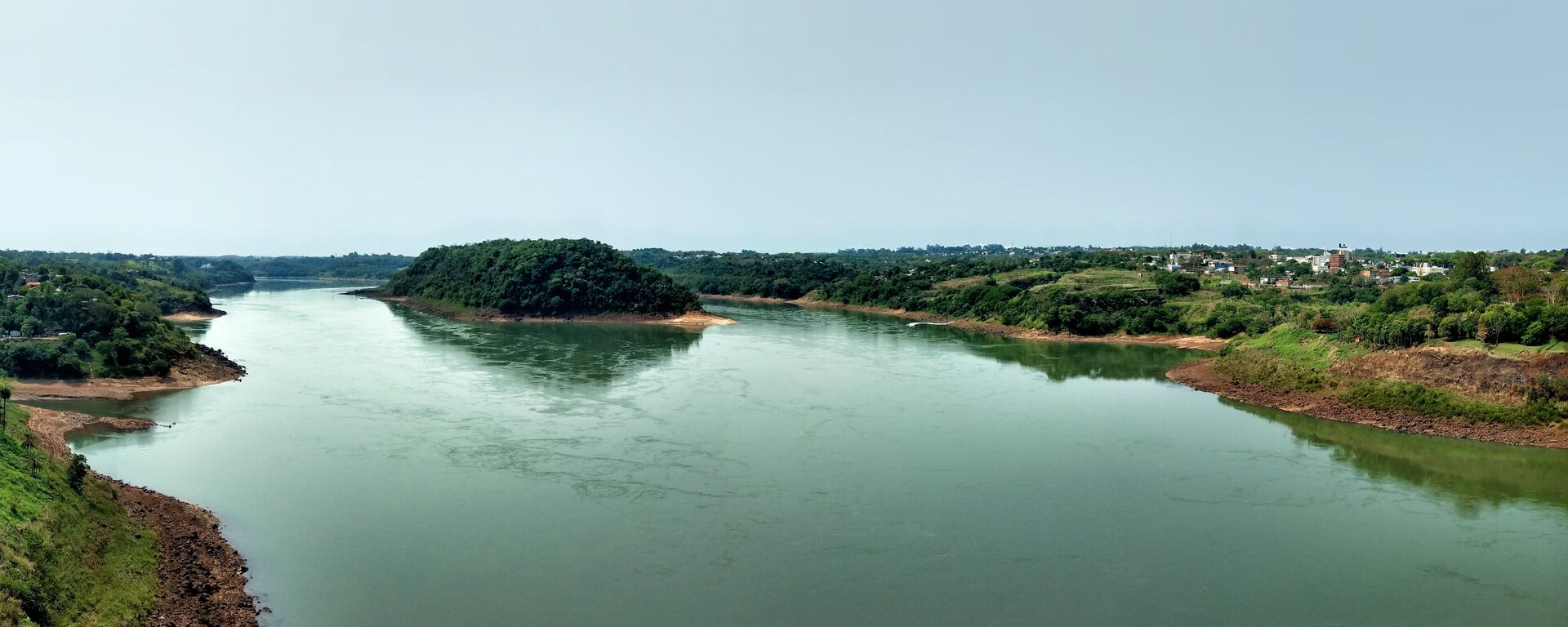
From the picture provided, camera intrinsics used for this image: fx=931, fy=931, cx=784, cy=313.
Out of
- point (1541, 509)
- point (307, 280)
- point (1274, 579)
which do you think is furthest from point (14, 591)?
point (307, 280)

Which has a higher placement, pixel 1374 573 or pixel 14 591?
pixel 14 591

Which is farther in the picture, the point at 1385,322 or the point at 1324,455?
the point at 1385,322

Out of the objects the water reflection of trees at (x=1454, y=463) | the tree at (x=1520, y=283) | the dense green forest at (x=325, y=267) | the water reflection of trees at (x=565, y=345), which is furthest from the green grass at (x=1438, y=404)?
the dense green forest at (x=325, y=267)

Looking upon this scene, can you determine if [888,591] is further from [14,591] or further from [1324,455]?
[1324,455]

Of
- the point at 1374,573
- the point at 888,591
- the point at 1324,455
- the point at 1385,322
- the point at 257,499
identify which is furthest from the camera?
the point at 1385,322

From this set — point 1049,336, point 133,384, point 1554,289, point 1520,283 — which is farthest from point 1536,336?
point 133,384

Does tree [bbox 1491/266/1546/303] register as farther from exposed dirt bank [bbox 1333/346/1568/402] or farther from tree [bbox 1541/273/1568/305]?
exposed dirt bank [bbox 1333/346/1568/402]
